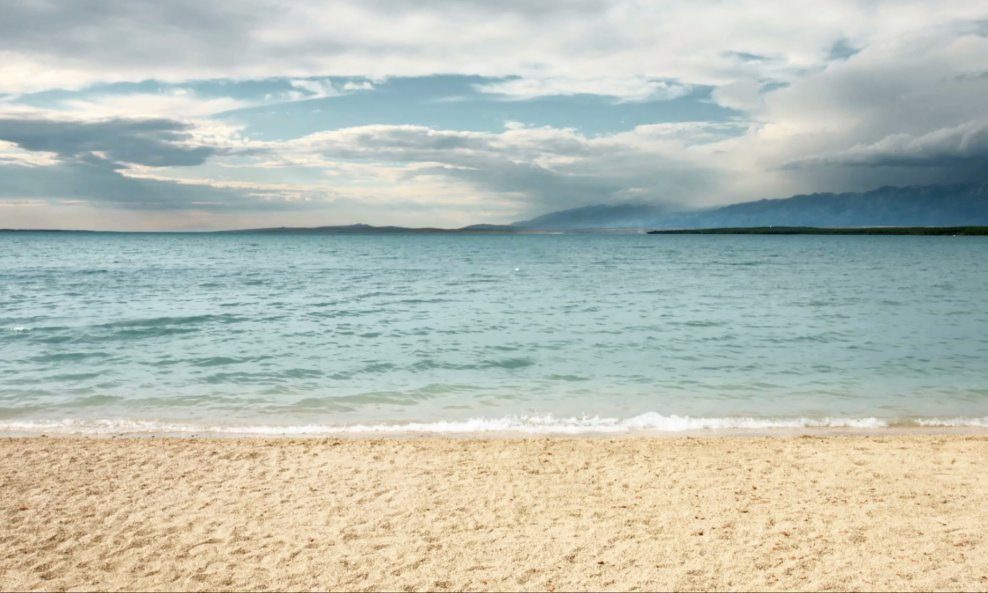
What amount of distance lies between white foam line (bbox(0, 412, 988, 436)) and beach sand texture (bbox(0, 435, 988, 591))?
0.92 meters

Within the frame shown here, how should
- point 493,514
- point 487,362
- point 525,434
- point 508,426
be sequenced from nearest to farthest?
1. point 493,514
2. point 525,434
3. point 508,426
4. point 487,362

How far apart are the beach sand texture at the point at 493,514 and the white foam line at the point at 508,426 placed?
3.03 feet

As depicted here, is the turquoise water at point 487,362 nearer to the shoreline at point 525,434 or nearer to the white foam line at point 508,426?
the white foam line at point 508,426

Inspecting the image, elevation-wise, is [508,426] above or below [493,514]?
below

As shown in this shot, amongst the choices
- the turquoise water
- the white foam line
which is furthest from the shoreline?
the turquoise water

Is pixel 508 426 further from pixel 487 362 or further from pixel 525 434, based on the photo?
pixel 487 362

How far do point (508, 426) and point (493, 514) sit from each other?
4391 millimetres

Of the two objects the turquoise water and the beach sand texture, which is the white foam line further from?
the beach sand texture

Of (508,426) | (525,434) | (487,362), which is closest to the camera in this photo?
(525,434)

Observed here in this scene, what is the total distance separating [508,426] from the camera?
1207cm

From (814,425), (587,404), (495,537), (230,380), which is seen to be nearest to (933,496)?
(814,425)

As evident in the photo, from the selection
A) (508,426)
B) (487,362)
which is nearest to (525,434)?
(508,426)

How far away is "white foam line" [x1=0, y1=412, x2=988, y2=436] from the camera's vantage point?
38.4 ft

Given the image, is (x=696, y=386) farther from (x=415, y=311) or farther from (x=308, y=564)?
(x=415, y=311)
